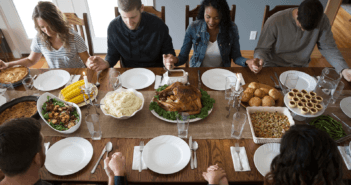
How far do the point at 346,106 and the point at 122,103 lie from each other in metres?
1.69

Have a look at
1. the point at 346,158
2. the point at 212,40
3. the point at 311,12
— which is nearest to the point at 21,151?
the point at 346,158

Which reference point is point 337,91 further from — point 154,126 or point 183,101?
point 154,126

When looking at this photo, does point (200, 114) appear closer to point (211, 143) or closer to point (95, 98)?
point (211, 143)

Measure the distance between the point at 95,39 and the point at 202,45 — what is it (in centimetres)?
241

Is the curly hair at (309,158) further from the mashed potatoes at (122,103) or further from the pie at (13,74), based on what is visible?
the pie at (13,74)

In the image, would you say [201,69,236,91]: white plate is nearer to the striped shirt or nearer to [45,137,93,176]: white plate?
[45,137,93,176]: white plate

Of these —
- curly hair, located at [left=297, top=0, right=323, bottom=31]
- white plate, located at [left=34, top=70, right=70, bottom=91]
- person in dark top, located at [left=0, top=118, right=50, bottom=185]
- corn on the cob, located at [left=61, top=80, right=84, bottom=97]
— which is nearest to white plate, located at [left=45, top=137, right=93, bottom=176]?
person in dark top, located at [left=0, top=118, right=50, bottom=185]

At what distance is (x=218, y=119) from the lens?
1.61 metres

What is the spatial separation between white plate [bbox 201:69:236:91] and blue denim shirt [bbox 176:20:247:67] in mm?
341

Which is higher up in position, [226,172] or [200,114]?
[200,114]

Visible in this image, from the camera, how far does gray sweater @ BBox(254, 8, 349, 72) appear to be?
7.72 ft

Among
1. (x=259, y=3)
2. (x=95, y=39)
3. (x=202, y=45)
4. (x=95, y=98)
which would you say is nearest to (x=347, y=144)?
(x=202, y=45)

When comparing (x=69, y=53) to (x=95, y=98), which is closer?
(x=95, y=98)

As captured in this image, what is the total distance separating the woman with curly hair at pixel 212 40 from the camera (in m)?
2.23
